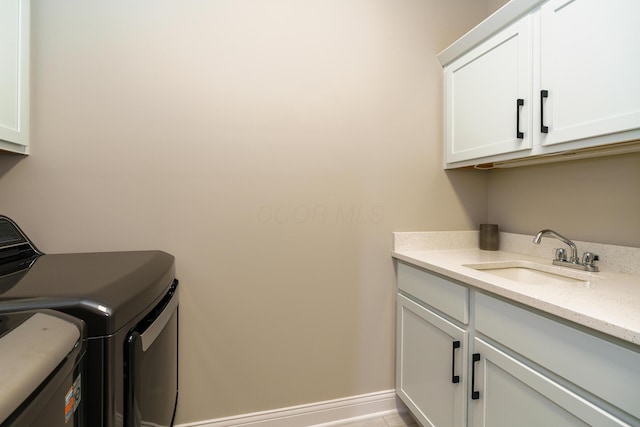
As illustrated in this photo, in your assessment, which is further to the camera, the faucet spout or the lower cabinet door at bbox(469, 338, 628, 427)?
the faucet spout

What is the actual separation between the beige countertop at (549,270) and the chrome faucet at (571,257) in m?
0.04

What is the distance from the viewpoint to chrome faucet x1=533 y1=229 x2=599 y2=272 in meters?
1.26

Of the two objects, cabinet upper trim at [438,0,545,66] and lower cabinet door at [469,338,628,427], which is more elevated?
cabinet upper trim at [438,0,545,66]

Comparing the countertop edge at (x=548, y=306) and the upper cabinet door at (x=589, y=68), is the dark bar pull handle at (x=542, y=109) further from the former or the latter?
the countertop edge at (x=548, y=306)

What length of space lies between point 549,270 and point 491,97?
851 mm

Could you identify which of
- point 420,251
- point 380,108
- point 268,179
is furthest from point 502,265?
point 268,179

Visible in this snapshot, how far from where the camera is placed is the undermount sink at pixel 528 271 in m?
1.29

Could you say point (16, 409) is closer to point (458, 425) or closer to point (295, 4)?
point (458, 425)

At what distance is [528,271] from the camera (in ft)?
4.69

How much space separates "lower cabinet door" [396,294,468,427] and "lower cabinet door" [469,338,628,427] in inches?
2.8

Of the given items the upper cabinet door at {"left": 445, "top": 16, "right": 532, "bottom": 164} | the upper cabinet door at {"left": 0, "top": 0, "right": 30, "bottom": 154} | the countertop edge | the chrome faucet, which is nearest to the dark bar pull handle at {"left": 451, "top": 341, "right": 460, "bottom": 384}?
the countertop edge

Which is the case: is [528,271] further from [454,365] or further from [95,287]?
[95,287]

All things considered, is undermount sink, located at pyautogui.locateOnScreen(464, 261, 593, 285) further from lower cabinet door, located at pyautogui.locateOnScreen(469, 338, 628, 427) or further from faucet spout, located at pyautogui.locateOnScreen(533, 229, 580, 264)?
lower cabinet door, located at pyautogui.locateOnScreen(469, 338, 628, 427)

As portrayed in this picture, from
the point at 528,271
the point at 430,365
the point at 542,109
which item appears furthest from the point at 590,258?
the point at 430,365
